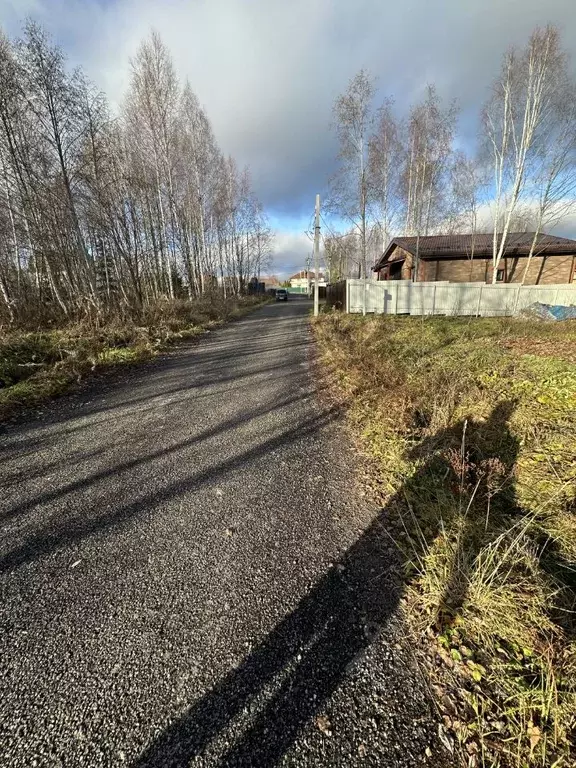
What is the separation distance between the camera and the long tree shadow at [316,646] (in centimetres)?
133

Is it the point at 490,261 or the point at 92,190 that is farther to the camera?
the point at 490,261

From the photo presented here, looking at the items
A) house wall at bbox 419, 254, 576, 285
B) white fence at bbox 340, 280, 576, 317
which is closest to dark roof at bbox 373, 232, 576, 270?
house wall at bbox 419, 254, 576, 285

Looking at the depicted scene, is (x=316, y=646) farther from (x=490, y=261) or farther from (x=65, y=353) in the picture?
(x=490, y=261)

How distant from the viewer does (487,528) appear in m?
2.35

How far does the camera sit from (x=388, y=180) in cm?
2062

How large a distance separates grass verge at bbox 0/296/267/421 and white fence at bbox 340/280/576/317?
9746mm

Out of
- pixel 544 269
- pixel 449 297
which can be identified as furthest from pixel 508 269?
pixel 449 297

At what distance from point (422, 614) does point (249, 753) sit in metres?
1.15

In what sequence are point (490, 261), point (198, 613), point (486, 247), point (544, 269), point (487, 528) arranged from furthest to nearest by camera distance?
1. point (544, 269)
2. point (490, 261)
3. point (486, 247)
4. point (487, 528)
5. point (198, 613)

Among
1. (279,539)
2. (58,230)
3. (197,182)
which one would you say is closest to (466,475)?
(279,539)

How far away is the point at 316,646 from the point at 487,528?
155cm

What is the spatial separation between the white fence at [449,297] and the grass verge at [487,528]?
36.6 feet

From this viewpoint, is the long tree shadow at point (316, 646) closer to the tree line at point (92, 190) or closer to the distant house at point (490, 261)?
the tree line at point (92, 190)

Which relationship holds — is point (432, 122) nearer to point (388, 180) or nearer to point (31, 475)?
point (388, 180)
